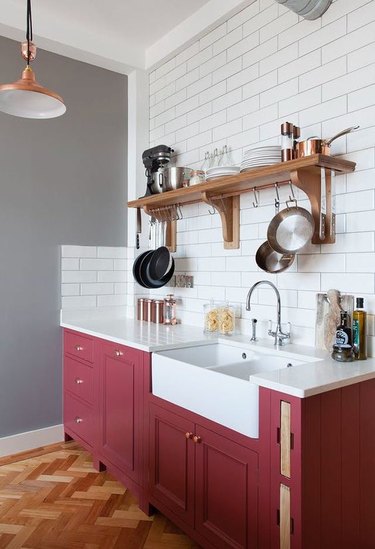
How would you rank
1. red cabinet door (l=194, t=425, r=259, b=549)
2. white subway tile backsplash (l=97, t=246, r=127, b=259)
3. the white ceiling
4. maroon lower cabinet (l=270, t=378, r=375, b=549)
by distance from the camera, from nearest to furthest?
maroon lower cabinet (l=270, t=378, r=375, b=549)
red cabinet door (l=194, t=425, r=259, b=549)
the white ceiling
white subway tile backsplash (l=97, t=246, r=127, b=259)

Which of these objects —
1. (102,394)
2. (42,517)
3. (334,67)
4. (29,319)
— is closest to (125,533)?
(42,517)

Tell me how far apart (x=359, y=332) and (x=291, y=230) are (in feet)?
1.79

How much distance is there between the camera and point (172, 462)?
195 cm

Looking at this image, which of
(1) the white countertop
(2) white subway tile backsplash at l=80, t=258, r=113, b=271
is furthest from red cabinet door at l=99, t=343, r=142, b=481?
(2) white subway tile backsplash at l=80, t=258, r=113, b=271

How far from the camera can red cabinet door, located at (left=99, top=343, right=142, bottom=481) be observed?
2229 mm

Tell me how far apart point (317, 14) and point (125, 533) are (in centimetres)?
261

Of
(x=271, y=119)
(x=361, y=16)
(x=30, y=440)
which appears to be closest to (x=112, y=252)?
(x=30, y=440)

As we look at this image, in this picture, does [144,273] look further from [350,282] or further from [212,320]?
[350,282]

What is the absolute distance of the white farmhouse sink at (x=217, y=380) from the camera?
1559 mm

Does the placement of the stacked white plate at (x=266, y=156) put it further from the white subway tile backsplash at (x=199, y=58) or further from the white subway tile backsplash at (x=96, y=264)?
the white subway tile backsplash at (x=96, y=264)

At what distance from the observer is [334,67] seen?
6.66 feet

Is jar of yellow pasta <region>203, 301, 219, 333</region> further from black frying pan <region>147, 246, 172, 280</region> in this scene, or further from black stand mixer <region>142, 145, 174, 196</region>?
black stand mixer <region>142, 145, 174, 196</region>

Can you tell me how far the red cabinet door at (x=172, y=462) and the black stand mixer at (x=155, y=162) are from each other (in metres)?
1.40

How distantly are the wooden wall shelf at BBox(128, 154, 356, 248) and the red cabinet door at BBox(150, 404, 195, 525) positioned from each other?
1042mm
